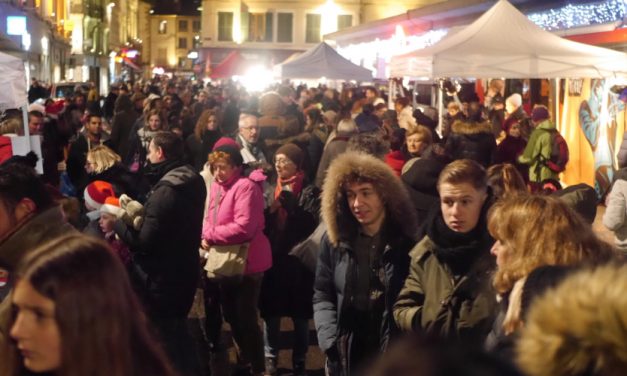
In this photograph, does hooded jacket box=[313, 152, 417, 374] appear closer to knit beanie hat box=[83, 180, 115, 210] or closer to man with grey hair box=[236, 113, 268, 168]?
knit beanie hat box=[83, 180, 115, 210]

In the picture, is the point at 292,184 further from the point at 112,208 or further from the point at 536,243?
the point at 536,243

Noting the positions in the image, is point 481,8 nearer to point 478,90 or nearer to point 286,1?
point 478,90

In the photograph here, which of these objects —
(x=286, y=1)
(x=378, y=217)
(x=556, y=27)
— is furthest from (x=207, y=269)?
(x=286, y=1)

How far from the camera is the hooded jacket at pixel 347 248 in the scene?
5152 millimetres

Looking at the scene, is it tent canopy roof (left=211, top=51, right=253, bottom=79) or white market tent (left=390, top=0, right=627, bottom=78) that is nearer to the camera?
white market tent (left=390, top=0, right=627, bottom=78)

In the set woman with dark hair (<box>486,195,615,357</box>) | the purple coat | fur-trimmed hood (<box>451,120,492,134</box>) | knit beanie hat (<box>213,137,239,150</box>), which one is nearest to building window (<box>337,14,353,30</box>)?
fur-trimmed hood (<box>451,120,492,134</box>)

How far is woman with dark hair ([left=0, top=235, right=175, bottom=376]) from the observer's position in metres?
2.69

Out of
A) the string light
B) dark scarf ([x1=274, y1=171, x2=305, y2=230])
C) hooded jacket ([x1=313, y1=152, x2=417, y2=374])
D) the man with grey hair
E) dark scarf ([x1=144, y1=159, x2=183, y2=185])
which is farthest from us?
the string light

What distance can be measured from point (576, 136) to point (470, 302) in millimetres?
12498

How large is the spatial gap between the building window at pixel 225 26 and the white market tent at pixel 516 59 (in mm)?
54291

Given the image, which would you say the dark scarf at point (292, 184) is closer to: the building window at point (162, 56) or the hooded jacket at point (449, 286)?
the hooded jacket at point (449, 286)

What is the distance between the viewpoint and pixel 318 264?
5.47 metres

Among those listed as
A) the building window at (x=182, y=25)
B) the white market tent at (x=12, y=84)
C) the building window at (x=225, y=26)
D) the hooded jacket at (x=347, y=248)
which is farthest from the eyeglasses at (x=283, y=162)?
the building window at (x=182, y=25)

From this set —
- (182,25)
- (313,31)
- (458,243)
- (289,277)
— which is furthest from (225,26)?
(182,25)
